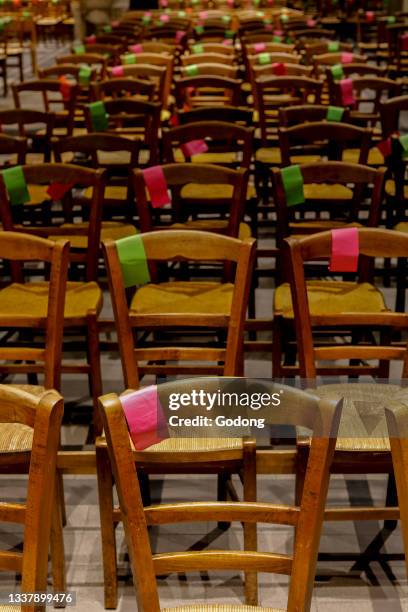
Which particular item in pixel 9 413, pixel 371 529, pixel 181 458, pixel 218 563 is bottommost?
pixel 371 529

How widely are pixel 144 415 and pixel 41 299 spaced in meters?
1.43

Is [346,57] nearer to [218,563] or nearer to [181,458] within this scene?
[181,458]

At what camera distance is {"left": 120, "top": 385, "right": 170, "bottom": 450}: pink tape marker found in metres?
1.38

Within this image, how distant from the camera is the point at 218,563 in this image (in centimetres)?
140

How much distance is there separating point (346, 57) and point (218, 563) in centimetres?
480

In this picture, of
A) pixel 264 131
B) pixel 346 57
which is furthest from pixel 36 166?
pixel 346 57

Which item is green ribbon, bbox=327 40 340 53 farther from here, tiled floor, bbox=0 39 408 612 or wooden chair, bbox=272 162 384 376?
tiled floor, bbox=0 39 408 612

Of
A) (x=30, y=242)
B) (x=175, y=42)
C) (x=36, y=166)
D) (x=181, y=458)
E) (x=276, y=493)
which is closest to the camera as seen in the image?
(x=181, y=458)

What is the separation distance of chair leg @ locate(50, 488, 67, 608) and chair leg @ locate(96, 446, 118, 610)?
0.11 m

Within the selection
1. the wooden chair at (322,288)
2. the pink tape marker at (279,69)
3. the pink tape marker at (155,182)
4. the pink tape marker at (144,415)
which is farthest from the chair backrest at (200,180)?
the pink tape marker at (279,69)

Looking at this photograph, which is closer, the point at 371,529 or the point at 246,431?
the point at 246,431

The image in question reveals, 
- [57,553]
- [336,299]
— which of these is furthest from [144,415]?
[336,299]

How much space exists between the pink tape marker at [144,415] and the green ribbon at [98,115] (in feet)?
9.35

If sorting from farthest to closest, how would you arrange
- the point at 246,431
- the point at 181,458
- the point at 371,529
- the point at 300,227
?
the point at 300,227 < the point at 371,529 < the point at 181,458 < the point at 246,431
